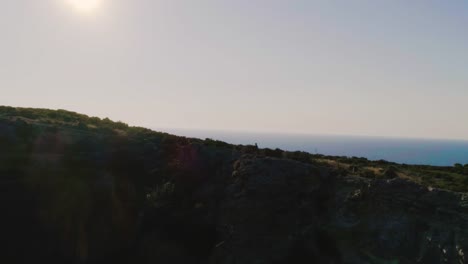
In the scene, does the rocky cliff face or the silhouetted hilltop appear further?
the silhouetted hilltop

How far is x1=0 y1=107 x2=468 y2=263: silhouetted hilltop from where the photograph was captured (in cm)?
2484

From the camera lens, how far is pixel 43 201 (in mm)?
28984

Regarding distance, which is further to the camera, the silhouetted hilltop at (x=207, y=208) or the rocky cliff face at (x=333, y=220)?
the silhouetted hilltop at (x=207, y=208)

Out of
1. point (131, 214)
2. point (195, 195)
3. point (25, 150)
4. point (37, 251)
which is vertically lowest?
point (37, 251)

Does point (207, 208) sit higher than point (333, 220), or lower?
lower

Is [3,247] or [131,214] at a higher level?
[131,214]

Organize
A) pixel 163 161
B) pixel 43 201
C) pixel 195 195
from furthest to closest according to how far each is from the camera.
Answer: pixel 163 161 < pixel 195 195 < pixel 43 201

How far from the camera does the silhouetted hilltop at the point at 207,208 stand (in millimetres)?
24844

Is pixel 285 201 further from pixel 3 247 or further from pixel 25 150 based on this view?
pixel 25 150

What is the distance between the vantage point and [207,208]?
30438mm

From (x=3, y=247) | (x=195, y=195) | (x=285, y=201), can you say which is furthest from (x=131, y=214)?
(x=285, y=201)

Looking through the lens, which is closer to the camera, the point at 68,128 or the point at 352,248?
the point at 352,248

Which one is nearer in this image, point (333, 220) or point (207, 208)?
point (333, 220)

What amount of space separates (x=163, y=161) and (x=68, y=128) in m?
10.7
